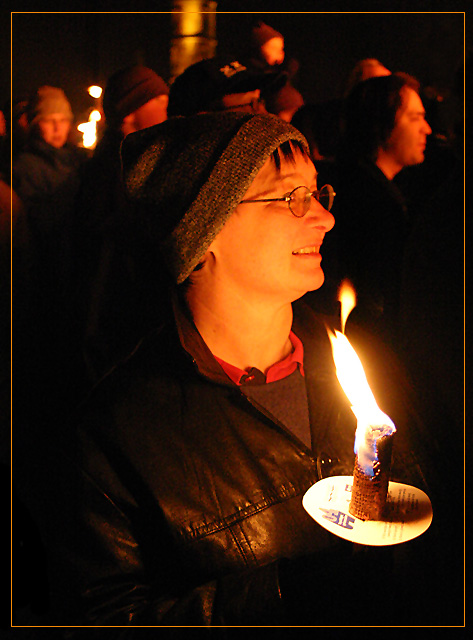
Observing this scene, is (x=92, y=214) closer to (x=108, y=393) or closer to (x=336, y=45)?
(x=108, y=393)

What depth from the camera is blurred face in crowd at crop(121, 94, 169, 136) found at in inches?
66.7

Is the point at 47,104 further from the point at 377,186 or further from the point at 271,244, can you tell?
the point at 377,186

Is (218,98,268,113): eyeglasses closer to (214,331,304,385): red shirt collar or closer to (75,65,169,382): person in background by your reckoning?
(75,65,169,382): person in background

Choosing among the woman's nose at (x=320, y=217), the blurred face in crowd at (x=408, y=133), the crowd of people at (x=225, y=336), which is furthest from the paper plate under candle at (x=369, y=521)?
the blurred face in crowd at (x=408, y=133)

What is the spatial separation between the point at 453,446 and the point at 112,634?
1.04 metres

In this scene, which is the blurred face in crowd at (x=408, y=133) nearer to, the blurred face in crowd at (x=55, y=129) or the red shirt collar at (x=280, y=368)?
the red shirt collar at (x=280, y=368)

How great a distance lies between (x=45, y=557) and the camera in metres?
1.69

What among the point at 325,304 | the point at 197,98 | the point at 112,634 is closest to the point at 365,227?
the point at 325,304

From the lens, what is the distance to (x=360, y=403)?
134 cm

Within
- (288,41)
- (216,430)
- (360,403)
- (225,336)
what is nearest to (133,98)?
(288,41)

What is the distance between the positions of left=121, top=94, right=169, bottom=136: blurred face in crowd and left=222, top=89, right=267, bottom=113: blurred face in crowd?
17 centimetres

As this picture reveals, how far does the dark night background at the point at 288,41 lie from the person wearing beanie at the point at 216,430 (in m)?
0.27

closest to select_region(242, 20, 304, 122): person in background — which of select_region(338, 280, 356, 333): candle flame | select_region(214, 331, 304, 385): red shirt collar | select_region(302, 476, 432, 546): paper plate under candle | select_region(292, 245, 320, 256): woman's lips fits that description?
select_region(292, 245, 320, 256): woman's lips

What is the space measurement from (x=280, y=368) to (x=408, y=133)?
75 cm
